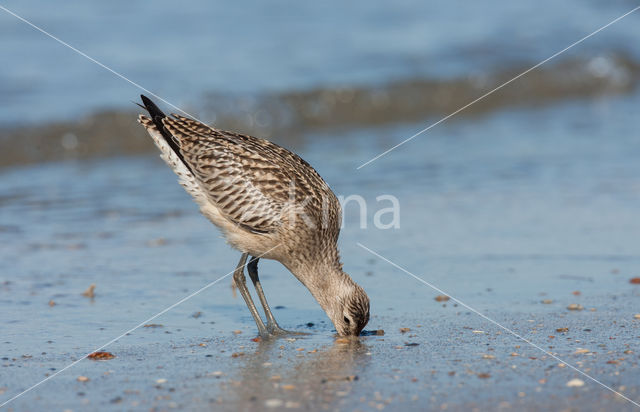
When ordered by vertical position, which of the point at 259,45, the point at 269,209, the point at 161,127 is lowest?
the point at 269,209

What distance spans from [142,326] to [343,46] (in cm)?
1198

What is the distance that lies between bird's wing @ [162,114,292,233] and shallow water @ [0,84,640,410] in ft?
2.62

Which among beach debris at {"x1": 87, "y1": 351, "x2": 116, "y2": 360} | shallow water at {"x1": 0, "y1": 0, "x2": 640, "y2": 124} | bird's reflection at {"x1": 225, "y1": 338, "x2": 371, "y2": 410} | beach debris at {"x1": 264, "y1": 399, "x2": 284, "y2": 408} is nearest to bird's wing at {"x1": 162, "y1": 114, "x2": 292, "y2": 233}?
bird's reflection at {"x1": 225, "y1": 338, "x2": 371, "y2": 410}

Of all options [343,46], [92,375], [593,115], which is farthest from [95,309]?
[343,46]

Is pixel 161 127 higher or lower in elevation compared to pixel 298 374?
higher

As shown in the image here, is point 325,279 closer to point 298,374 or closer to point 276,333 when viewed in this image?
point 276,333

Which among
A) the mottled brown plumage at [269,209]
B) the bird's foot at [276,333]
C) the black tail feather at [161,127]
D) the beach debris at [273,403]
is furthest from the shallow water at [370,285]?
the black tail feather at [161,127]

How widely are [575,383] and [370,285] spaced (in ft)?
8.64

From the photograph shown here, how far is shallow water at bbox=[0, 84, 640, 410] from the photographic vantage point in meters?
4.85

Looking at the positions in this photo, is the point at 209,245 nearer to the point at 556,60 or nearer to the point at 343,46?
the point at 343,46

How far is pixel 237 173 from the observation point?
656 cm

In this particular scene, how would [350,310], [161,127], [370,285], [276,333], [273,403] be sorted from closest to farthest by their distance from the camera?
[273,403] < [350,310] < [276,333] < [161,127] < [370,285]

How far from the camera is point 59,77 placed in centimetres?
1483

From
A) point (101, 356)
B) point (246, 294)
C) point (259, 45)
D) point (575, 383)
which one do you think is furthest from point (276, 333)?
point (259, 45)
